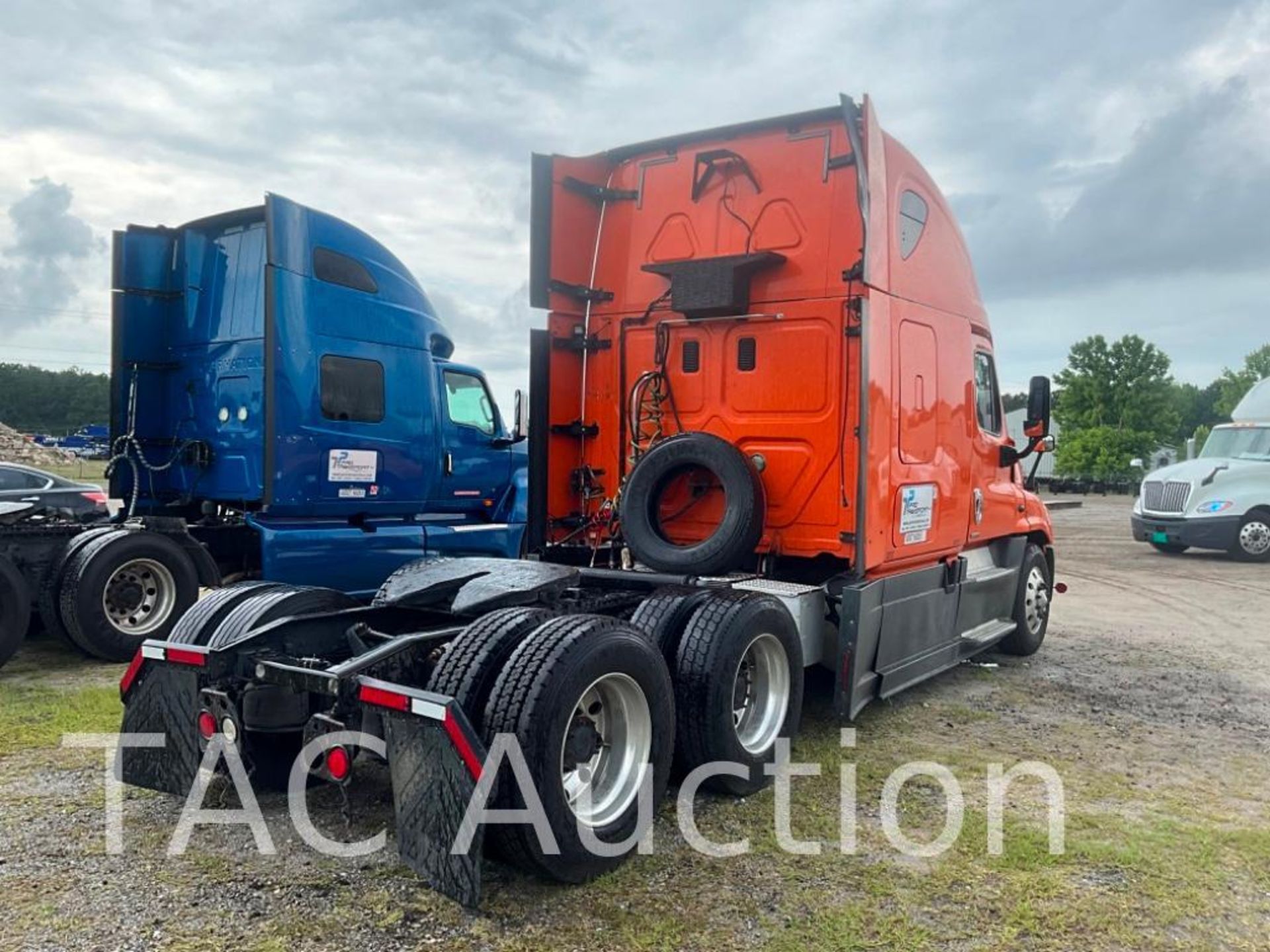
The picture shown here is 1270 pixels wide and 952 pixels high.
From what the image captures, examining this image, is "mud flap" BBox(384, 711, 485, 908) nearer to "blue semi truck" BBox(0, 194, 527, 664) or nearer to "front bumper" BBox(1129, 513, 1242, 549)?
"blue semi truck" BBox(0, 194, 527, 664)

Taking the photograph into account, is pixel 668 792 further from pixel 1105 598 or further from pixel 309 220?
pixel 1105 598

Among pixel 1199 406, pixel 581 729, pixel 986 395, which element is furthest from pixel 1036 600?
pixel 1199 406

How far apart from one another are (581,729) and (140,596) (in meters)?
4.91

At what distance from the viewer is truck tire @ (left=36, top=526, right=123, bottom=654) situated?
21.5 ft

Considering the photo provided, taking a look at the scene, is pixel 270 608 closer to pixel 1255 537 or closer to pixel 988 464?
pixel 988 464

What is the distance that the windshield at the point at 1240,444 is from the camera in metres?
15.4

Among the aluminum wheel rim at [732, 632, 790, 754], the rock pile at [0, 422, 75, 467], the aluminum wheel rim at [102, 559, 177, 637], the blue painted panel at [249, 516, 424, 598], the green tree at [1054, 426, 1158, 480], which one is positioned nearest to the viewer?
the aluminum wheel rim at [732, 632, 790, 754]

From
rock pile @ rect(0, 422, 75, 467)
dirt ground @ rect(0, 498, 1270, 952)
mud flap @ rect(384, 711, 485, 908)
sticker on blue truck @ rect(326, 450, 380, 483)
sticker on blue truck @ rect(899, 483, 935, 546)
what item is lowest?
dirt ground @ rect(0, 498, 1270, 952)

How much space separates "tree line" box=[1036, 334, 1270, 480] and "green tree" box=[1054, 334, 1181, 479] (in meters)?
0.03

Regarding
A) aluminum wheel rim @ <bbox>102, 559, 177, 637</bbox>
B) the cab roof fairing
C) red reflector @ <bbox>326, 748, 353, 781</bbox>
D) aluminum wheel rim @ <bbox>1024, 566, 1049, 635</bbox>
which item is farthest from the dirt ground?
the cab roof fairing

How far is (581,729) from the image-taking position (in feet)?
11.3

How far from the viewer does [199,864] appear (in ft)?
11.3

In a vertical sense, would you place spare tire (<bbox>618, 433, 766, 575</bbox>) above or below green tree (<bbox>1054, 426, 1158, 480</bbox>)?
below

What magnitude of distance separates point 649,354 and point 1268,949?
411cm
